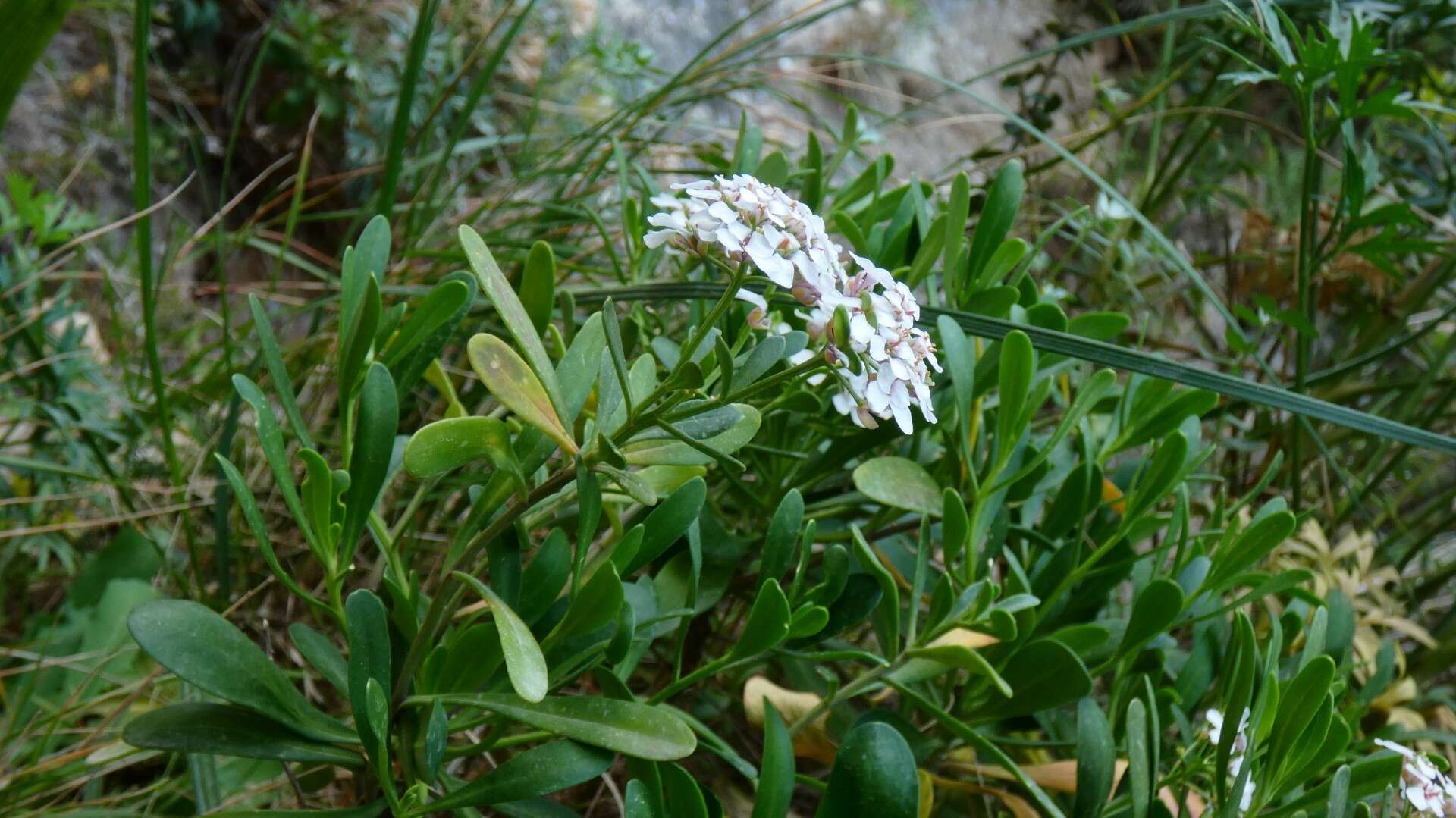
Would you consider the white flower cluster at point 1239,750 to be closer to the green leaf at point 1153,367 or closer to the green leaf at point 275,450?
the green leaf at point 1153,367

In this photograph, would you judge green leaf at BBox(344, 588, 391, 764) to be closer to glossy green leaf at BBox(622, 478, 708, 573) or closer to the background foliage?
the background foliage

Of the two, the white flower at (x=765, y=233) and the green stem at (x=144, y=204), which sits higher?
the white flower at (x=765, y=233)

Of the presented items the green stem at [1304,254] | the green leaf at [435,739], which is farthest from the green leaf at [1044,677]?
the green stem at [1304,254]

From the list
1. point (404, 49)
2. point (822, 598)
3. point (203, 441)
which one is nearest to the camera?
point (822, 598)

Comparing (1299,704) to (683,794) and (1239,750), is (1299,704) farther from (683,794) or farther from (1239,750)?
(683,794)

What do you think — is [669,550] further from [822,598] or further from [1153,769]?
[1153,769]

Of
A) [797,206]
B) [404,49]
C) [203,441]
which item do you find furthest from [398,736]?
[404,49]

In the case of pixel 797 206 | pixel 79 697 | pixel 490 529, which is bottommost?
pixel 79 697
